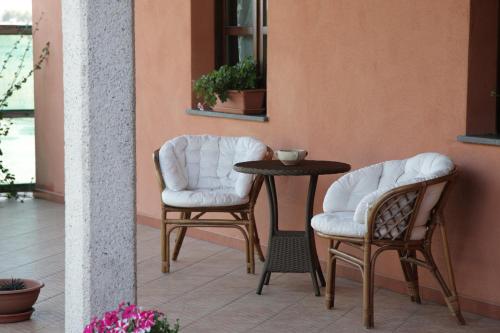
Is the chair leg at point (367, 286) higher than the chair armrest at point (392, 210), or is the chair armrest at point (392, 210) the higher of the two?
the chair armrest at point (392, 210)

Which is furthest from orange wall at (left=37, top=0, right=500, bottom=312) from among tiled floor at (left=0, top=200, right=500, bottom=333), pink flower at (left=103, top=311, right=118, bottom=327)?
pink flower at (left=103, top=311, right=118, bottom=327)

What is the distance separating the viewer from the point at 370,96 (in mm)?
5699

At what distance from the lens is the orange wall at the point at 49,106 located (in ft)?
28.7

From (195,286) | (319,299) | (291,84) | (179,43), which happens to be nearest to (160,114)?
(179,43)

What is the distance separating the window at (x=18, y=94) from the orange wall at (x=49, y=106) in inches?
5.4

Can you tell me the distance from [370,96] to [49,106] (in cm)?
415

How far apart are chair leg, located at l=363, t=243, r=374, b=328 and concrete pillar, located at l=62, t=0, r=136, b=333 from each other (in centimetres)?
151

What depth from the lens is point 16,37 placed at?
9.14 m

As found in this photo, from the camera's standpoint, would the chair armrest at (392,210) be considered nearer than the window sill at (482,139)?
Yes

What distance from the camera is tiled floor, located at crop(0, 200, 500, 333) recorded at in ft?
16.2

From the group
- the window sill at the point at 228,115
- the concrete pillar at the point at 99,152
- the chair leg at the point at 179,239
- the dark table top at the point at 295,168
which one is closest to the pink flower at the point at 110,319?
the concrete pillar at the point at 99,152

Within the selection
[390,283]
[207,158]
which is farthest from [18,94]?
[390,283]

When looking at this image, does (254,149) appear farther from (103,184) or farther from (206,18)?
(103,184)

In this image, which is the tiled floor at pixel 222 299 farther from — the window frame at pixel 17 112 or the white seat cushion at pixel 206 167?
the window frame at pixel 17 112
